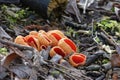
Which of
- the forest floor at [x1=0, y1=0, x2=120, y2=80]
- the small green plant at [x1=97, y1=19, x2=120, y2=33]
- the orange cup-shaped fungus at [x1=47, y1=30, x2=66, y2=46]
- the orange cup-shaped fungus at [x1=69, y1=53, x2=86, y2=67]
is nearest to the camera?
the forest floor at [x1=0, y1=0, x2=120, y2=80]

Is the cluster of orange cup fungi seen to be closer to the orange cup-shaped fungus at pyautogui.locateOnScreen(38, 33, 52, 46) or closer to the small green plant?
the orange cup-shaped fungus at pyautogui.locateOnScreen(38, 33, 52, 46)

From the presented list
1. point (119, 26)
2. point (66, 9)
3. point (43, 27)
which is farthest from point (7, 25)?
point (119, 26)

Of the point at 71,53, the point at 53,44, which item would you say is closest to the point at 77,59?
the point at 71,53

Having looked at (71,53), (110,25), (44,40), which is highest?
(44,40)

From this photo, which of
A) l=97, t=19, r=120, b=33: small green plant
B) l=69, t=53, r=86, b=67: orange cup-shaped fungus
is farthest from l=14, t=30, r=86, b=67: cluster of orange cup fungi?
l=97, t=19, r=120, b=33: small green plant

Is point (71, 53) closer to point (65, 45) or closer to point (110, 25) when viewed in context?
point (65, 45)

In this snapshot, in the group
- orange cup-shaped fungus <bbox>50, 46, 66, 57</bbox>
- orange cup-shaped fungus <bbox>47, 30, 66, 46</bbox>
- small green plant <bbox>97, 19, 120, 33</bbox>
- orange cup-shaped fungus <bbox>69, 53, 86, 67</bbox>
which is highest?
orange cup-shaped fungus <bbox>47, 30, 66, 46</bbox>

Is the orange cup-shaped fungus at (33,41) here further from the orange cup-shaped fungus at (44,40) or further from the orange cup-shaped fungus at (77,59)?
the orange cup-shaped fungus at (77,59)

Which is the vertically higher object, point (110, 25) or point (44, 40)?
point (44, 40)

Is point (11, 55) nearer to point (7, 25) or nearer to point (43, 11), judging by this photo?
point (7, 25)
